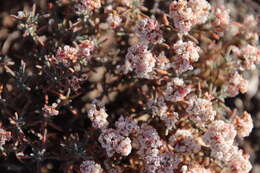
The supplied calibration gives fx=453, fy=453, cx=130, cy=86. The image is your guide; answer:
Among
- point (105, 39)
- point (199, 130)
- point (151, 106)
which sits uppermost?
point (105, 39)

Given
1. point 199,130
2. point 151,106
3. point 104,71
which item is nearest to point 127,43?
point 104,71

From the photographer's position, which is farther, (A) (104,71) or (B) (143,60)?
(A) (104,71)

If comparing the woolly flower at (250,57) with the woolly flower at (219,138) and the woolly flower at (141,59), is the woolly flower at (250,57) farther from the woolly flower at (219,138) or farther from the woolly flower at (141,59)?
the woolly flower at (141,59)

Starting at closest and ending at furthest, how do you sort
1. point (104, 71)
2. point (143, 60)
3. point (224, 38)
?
point (143, 60) → point (104, 71) → point (224, 38)

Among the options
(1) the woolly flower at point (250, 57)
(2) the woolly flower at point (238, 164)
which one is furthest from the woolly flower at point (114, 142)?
(1) the woolly flower at point (250, 57)

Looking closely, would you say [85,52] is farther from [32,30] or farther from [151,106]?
[151,106]

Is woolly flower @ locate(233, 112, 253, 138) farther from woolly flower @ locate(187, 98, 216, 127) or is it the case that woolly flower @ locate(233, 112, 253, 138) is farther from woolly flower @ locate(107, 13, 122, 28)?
woolly flower @ locate(107, 13, 122, 28)

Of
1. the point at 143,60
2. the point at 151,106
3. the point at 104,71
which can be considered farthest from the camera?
the point at 104,71

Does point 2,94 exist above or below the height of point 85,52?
below
